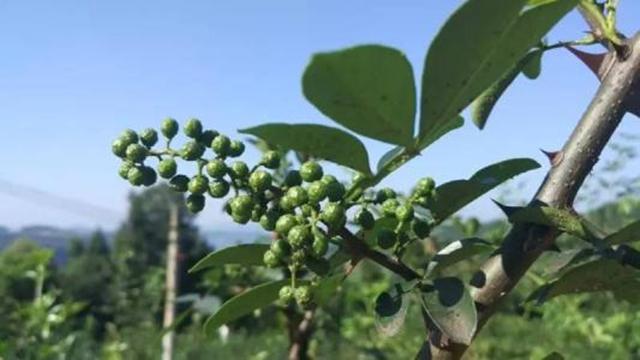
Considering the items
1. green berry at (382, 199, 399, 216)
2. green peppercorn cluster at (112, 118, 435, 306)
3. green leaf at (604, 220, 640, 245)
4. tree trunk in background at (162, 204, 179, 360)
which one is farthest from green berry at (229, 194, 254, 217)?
tree trunk in background at (162, 204, 179, 360)

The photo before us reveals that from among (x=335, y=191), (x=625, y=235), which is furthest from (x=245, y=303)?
(x=625, y=235)

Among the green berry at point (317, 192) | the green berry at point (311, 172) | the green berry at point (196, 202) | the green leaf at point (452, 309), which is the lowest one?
the green leaf at point (452, 309)

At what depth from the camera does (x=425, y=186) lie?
0.60 meters

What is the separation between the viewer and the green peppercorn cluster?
0.53 m

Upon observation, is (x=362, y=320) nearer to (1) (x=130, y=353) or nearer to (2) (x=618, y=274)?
(1) (x=130, y=353)

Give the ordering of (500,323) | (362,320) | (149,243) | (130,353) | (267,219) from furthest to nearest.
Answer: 1. (149,243)
2. (500,323)
3. (362,320)
4. (130,353)
5. (267,219)

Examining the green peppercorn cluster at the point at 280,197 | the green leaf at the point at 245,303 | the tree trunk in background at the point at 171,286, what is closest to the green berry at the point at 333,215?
the green peppercorn cluster at the point at 280,197

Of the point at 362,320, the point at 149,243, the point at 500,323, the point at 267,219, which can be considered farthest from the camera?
the point at 149,243

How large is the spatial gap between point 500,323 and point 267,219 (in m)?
8.55

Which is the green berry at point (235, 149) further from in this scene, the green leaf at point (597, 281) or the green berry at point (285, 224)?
the green leaf at point (597, 281)

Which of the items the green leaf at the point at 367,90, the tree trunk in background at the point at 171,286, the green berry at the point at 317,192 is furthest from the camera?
the tree trunk in background at the point at 171,286

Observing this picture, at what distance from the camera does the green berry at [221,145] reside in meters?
0.57

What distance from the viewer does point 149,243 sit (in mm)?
15289

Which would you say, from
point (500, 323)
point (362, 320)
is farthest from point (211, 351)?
point (500, 323)
